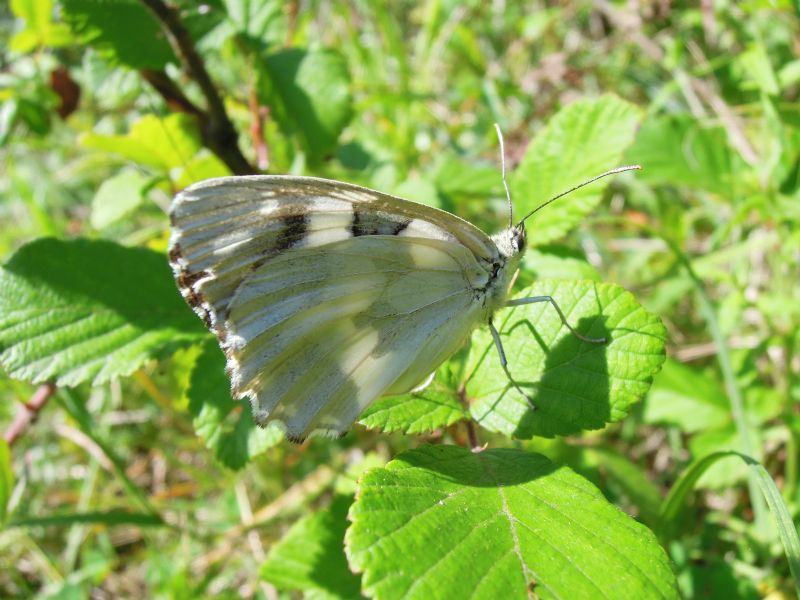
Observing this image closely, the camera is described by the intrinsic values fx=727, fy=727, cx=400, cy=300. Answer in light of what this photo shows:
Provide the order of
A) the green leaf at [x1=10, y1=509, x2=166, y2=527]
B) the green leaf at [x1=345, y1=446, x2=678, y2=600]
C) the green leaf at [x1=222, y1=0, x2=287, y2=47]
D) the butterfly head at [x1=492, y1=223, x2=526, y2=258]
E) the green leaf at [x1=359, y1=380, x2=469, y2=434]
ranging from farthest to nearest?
the green leaf at [x1=222, y1=0, x2=287, y2=47], the green leaf at [x1=10, y1=509, x2=166, y2=527], the butterfly head at [x1=492, y1=223, x2=526, y2=258], the green leaf at [x1=359, y1=380, x2=469, y2=434], the green leaf at [x1=345, y1=446, x2=678, y2=600]

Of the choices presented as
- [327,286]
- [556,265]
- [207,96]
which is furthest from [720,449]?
[207,96]

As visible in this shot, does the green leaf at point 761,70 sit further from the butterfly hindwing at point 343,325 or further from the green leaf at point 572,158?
the butterfly hindwing at point 343,325

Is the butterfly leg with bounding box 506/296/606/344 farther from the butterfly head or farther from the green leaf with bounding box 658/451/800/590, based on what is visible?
the green leaf with bounding box 658/451/800/590

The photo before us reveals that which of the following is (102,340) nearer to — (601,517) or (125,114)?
(601,517)

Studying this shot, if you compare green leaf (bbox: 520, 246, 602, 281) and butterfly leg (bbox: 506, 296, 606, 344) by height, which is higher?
butterfly leg (bbox: 506, 296, 606, 344)

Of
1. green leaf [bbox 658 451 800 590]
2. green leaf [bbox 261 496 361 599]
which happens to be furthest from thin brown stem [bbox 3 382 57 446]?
green leaf [bbox 658 451 800 590]

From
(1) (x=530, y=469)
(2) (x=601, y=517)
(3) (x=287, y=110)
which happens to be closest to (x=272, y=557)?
(1) (x=530, y=469)

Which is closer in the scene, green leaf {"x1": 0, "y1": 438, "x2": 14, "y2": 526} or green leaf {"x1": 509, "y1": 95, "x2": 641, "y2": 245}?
green leaf {"x1": 509, "y1": 95, "x2": 641, "y2": 245}

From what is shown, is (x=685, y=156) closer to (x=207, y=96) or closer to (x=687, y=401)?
(x=687, y=401)
